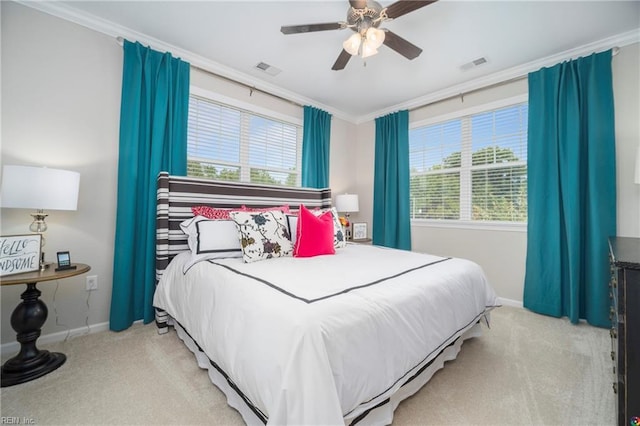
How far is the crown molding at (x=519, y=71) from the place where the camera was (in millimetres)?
2363

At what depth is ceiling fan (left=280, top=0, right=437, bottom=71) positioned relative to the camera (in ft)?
5.46

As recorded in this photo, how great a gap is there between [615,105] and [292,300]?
3.42 metres

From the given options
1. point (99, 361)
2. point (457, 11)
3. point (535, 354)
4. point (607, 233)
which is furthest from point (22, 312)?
point (607, 233)

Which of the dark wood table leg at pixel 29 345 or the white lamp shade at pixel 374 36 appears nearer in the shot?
the dark wood table leg at pixel 29 345

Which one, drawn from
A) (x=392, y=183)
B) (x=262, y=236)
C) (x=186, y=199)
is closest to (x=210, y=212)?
(x=186, y=199)

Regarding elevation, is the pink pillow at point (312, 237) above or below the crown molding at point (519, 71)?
below

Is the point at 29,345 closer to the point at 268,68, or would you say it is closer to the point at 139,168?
the point at 139,168

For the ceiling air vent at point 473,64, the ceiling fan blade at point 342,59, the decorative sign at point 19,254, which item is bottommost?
the decorative sign at point 19,254

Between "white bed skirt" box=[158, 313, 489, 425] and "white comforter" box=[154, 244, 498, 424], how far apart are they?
121 millimetres

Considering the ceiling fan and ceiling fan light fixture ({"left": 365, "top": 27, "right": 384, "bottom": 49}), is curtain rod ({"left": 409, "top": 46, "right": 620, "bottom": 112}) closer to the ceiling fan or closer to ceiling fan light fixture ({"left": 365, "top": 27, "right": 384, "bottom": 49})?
the ceiling fan

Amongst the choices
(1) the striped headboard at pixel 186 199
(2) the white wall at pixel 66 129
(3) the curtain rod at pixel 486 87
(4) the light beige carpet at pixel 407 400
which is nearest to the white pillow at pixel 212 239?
(1) the striped headboard at pixel 186 199

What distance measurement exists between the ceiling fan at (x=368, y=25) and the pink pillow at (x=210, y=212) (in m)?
1.60

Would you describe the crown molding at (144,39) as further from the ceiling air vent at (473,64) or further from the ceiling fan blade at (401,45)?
the ceiling air vent at (473,64)

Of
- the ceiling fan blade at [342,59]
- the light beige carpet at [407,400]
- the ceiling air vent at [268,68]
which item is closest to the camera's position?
the light beige carpet at [407,400]
